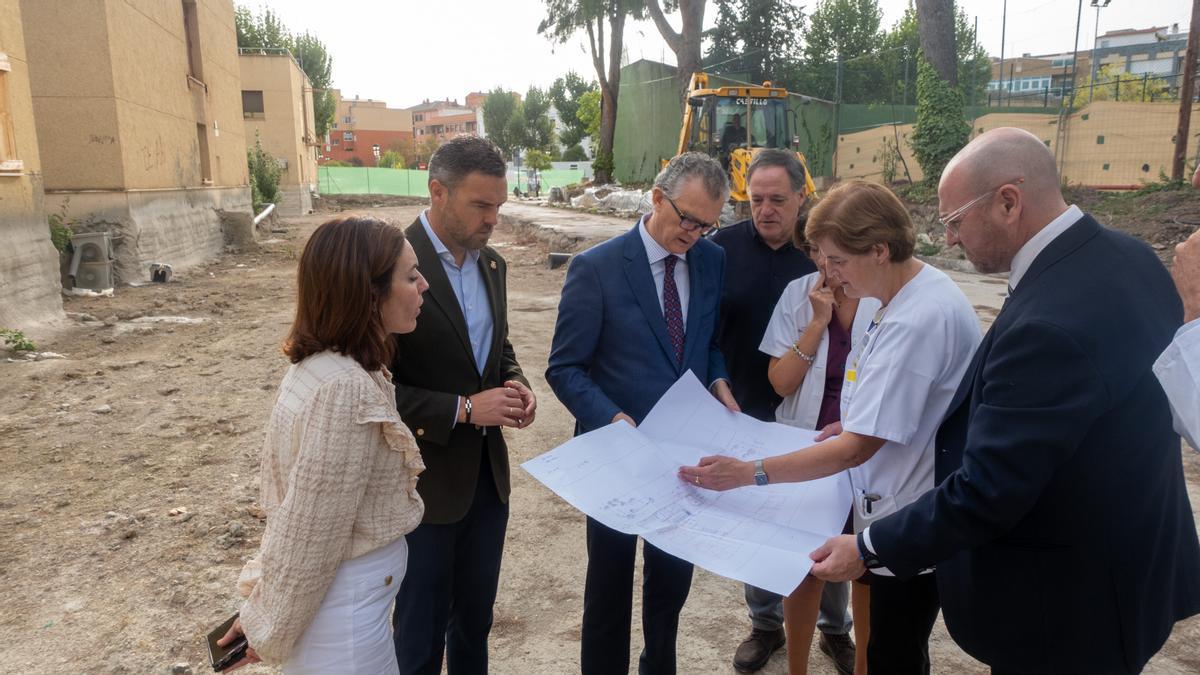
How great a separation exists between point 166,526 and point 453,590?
2368 mm

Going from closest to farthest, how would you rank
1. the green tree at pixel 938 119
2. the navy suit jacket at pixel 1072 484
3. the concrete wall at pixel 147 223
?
the navy suit jacket at pixel 1072 484 < the concrete wall at pixel 147 223 < the green tree at pixel 938 119

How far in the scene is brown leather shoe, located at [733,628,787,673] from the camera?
293 centimetres

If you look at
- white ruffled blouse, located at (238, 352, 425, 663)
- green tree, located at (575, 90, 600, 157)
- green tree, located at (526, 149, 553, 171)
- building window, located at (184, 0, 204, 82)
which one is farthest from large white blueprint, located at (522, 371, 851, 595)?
green tree, located at (526, 149, 553, 171)

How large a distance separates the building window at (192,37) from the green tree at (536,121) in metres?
46.9

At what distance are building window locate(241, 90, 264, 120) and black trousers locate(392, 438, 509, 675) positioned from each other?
32964mm

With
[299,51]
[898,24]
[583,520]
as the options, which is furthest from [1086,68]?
[299,51]

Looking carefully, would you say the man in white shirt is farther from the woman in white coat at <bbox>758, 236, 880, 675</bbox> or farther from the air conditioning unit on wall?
the air conditioning unit on wall

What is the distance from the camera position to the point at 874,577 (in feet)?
7.02

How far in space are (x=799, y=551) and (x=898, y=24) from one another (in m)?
54.1

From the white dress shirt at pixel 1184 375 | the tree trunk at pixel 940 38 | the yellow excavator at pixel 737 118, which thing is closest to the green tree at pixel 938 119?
the tree trunk at pixel 940 38

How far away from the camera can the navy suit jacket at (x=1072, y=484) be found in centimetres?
139

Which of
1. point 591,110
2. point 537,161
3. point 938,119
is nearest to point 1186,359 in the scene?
point 938,119

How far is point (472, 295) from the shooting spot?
2.47 meters

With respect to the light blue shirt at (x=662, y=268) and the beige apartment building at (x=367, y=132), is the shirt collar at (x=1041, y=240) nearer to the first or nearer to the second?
the light blue shirt at (x=662, y=268)
